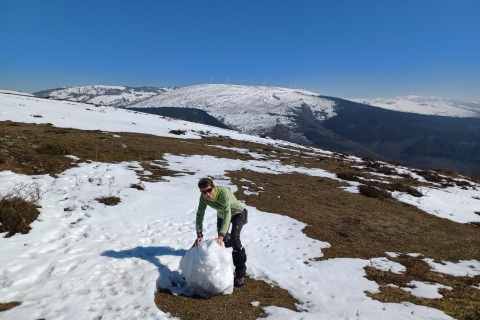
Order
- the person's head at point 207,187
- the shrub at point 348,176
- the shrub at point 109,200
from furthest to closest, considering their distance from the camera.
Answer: the shrub at point 348,176 → the shrub at point 109,200 → the person's head at point 207,187

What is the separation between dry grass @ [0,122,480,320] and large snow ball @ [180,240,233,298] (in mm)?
278

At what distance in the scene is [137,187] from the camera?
16.0 m

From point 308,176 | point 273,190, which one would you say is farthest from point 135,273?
point 308,176

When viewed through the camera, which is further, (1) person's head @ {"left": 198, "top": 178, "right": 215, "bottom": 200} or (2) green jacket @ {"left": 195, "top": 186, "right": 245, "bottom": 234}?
(2) green jacket @ {"left": 195, "top": 186, "right": 245, "bottom": 234}

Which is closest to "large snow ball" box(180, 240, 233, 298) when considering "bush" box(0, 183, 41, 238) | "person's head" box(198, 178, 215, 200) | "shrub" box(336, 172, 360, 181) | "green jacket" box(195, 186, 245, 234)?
"green jacket" box(195, 186, 245, 234)

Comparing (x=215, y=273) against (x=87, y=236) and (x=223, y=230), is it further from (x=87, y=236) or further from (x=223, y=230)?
(x=87, y=236)

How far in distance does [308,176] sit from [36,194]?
18917mm

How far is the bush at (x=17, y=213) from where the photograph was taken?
10000mm

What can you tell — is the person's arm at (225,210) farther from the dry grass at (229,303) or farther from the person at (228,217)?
the dry grass at (229,303)

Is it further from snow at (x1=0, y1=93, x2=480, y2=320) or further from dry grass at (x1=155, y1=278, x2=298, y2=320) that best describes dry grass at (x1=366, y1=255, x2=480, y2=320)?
dry grass at (x1=155, y1=278, x2=298, y2=320)

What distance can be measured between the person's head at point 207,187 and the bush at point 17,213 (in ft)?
20.2

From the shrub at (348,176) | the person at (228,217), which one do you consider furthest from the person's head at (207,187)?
the shrub at (348,176)

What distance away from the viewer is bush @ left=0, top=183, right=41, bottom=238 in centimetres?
1000

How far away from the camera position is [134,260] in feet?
30.3
